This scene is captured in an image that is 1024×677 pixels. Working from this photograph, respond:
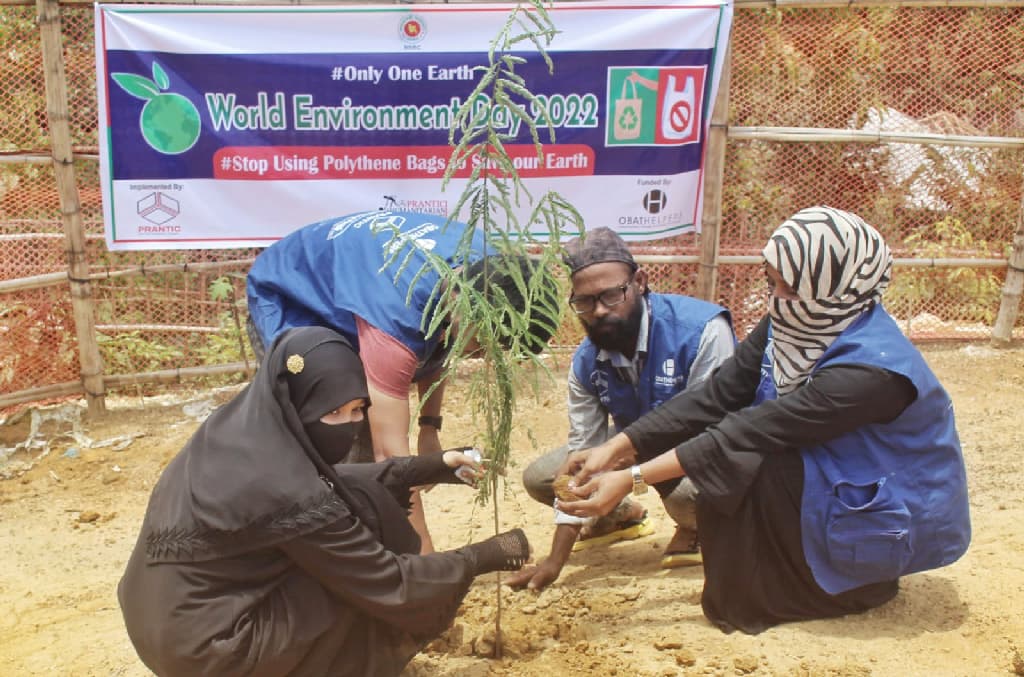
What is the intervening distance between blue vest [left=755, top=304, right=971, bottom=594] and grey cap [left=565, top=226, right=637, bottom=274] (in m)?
0.75

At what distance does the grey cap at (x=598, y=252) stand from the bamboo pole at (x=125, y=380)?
2.88 meters

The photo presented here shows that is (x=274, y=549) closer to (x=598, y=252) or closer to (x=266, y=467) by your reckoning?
(x=266, y=467)

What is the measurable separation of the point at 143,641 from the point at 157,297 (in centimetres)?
324

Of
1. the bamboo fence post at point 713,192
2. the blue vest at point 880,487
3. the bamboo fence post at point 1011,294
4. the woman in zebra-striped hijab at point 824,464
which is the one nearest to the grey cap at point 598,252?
the woman in zebra-striped hijab at point 824,464

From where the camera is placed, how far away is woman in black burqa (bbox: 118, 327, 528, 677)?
7.91ft

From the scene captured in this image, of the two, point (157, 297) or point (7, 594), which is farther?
point (157, 297)

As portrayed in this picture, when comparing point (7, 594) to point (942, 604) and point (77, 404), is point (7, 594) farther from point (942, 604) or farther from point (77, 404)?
point (942, 604)

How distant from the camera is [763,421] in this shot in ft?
9.43

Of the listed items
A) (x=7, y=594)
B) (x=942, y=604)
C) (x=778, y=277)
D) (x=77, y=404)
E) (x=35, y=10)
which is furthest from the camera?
(x=77, y=404)

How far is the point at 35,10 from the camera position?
498 cm

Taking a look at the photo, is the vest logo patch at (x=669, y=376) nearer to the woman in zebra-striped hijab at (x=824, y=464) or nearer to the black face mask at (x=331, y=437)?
the woman in zebra-striped hijab at (x=824, y=464)


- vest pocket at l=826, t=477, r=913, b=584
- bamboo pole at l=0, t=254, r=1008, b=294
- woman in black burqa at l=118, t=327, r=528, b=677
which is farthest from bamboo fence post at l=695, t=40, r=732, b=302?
woman in black burqa at l=118, t=327, r=528, b=677

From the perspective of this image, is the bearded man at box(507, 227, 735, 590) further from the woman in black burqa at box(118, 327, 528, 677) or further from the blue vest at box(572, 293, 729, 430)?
the woman in black burqa at box(118, 327, 528, 677)

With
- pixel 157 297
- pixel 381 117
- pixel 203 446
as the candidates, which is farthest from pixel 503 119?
pixel 203 446
